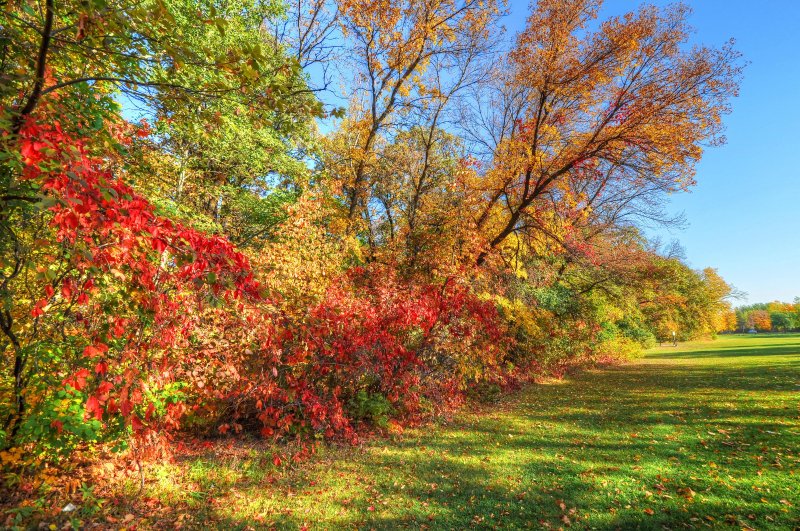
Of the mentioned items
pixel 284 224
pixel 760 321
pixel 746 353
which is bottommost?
pixel 746 353

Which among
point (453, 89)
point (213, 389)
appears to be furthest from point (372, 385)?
point (453, 89)

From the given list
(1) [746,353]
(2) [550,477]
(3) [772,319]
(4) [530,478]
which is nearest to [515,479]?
(4) [530,478]

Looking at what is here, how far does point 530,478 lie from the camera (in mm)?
5387

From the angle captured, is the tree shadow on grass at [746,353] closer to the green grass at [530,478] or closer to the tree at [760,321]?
the green grass at [530,478]

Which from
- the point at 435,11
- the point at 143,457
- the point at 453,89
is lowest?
the point at 143,457

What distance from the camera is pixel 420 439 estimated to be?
720cm

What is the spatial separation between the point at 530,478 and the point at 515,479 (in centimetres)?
23

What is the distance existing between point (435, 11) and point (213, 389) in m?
12.4

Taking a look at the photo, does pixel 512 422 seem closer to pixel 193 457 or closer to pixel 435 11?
pixel 193 457

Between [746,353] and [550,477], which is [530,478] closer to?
[550,477]

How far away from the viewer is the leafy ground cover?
4.19 meters

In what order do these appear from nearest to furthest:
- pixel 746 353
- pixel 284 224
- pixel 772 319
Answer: pixel 284 224 < pixel 746 353 < pixel 772 319

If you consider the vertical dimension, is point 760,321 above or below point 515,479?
above

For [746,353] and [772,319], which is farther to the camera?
[772,319]
